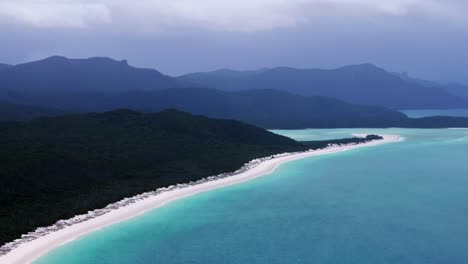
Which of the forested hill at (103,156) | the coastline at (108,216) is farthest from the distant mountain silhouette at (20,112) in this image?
the coastline at (108,216)

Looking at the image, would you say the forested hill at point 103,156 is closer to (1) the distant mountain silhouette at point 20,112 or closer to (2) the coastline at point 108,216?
(2) the coastline at point 108,216

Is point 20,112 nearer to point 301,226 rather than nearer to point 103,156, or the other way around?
point 103,156

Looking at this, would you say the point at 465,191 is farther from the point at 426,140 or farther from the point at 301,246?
the point at 426,140

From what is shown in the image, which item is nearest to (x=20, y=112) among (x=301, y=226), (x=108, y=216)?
(x=108, y=216)

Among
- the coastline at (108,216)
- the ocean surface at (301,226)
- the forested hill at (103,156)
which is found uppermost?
the forested hill at (103,156)

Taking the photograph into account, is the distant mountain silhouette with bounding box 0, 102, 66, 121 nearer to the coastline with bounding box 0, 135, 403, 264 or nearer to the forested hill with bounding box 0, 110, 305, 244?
the forested hill with bounding box 0, 110, 305, 244

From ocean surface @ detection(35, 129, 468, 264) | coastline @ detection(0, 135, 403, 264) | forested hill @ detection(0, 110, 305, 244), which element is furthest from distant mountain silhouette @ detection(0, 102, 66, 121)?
ocean surface @ detection(35, 129, 468, 264)

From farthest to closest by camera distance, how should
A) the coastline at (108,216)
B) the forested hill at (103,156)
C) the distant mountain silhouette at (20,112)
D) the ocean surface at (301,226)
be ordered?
the distant mountain silhouette at (20,112)
the forested hill at (103,156)
the ocean surface at (301,226)
the coastline at (108,216)
